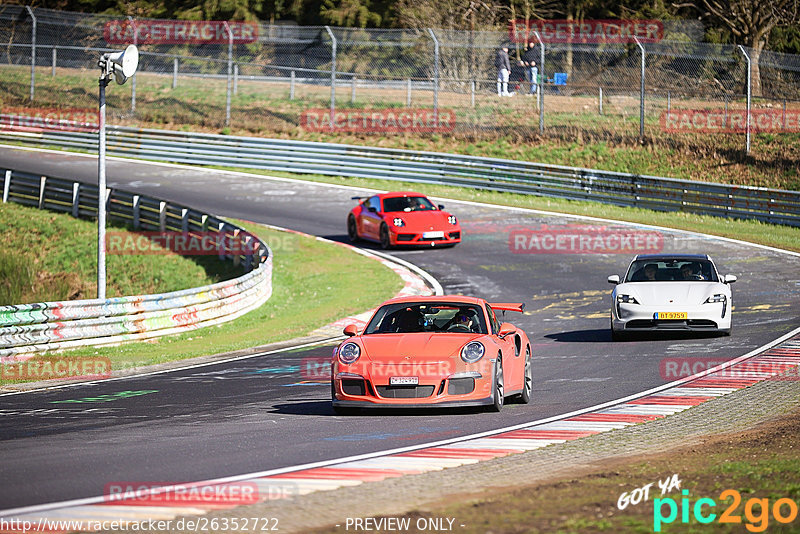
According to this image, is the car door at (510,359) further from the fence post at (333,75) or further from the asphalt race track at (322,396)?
the fence post at (333,75)

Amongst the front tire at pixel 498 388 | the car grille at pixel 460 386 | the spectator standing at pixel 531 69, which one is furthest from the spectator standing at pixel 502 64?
the car grille at pixel 460 386

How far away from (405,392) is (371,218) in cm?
1850

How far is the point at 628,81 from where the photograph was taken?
1551 inches

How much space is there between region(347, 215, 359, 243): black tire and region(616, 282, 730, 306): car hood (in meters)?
13.5

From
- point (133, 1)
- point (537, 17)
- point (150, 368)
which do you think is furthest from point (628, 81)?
point (133, 1)

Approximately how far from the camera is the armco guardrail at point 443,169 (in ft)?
103

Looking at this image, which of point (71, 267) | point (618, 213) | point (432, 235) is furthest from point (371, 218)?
Answer: point (618, 213)

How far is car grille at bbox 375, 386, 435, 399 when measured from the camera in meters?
10.5

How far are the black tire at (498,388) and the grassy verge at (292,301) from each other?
6.86 metres

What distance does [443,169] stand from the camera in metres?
37.5

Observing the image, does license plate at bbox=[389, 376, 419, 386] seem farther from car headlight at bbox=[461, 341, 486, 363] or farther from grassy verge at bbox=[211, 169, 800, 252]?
grassy verge at bbox=[211, 169, 800, 252]

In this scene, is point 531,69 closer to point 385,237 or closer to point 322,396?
point 385,237

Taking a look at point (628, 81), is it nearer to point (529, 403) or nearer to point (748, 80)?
point (748, 80)

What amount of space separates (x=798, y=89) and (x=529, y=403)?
26234mm
